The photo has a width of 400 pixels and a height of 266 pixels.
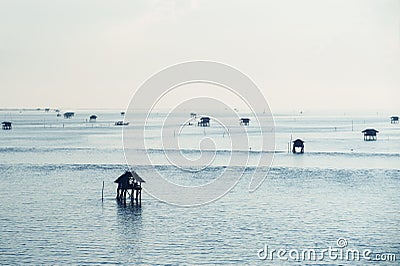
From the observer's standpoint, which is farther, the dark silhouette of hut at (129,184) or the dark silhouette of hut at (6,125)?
the dark silhouette of hut at (6,125)

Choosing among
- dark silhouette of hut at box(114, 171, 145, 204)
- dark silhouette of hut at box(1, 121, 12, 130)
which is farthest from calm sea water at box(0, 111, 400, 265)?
dark silhouette of hut at box(1, 121, 12, 130)

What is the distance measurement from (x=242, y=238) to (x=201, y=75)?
16.1 m

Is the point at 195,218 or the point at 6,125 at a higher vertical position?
the point at 6,125

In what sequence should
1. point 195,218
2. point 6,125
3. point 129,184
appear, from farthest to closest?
1. point 6,125
2. point 129,184
3. point 195,218

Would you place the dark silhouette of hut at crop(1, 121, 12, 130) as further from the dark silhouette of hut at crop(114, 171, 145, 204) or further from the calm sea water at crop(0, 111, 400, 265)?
the dark silhouette of hut at crop(114, 171, 145, 204)

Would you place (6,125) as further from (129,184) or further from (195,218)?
(195,218)

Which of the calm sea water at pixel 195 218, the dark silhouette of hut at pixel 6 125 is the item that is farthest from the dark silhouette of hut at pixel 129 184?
the dark silhouette of hut at pixel 6 125

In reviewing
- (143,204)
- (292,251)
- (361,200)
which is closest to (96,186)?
(143,204)

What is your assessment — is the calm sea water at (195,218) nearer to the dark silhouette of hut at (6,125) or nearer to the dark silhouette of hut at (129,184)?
the dark silhouette of hut at (129,184)

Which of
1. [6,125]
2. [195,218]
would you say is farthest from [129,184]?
[6,125]

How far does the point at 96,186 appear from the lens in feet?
155

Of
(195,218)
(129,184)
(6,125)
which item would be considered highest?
(6,125)

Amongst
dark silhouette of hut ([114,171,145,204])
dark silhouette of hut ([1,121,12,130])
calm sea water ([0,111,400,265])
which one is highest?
dark silhouette of hut ([1,121,12,130])

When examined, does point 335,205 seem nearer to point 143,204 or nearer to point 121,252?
point 143,204
